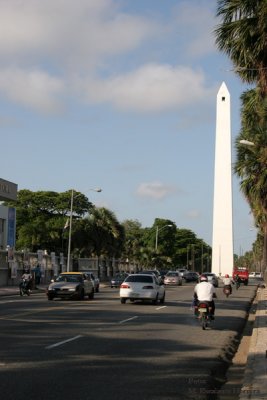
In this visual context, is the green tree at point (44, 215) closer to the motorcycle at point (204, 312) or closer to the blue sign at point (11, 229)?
the blue sign at point (11, 229)

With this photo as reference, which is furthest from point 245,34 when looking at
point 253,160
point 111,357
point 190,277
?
point 190,277

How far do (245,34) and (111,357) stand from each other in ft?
41.1

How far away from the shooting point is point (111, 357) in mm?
11375

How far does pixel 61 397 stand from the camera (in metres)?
7.98

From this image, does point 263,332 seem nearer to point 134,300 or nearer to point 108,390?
point 108,390

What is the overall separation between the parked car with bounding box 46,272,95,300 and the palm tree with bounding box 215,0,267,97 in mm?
13908

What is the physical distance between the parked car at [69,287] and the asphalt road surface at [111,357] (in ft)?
30.0

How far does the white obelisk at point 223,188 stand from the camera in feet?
268

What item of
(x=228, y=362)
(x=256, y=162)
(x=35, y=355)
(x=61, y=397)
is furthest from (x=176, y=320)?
(x=256, y=162)

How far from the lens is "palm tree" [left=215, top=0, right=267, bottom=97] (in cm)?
1945

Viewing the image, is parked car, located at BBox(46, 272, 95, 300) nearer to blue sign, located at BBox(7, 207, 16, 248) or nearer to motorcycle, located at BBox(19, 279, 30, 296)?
motorcycle, located at BBox(19, 279, 30, 296)

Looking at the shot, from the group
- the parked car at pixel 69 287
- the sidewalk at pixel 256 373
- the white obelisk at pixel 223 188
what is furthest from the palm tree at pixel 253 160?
the white obelisk at pixel 223 188

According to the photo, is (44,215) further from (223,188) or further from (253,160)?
(253,160)

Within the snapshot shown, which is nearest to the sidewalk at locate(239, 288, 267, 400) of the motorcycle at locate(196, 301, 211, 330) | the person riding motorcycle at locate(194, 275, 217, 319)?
the motorcycle at locate(196, 301, 211, 330)
